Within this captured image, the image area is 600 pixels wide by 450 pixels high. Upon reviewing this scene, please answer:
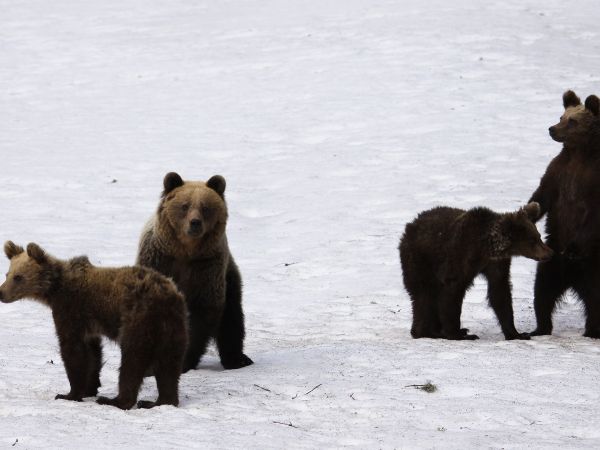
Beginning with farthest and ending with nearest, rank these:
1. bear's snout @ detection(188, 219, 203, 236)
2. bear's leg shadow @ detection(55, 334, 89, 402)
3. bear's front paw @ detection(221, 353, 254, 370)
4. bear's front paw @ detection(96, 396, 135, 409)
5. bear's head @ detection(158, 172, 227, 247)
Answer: bear's front paw @ detection(221, 353, 254, 370)
bear's head @ detection(158, 172, 227, 247)
bear's snout @ detection(188, 219, 203, 236)
bear's leg shadow @ detection(55, 334, 89, 402)
bear's front paw @ detection(96, 396, 135, 409)

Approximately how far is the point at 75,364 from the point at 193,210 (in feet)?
5.38

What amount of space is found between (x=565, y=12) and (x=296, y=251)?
42.8ft

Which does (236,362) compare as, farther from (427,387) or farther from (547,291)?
(547,291)

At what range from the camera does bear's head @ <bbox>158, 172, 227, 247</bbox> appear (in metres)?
8.34

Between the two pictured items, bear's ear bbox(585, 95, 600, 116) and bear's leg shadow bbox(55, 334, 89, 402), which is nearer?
bear's leg shadow bbox(55, 334, 89, 402)

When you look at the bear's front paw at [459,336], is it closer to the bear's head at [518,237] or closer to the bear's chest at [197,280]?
the bear's head at [518,237]

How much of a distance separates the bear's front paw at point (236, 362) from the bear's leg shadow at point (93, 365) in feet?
5.09

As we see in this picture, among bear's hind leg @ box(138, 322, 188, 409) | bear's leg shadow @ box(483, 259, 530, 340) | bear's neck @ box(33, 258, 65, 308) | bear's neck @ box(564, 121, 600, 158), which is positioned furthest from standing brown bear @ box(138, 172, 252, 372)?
bear's neck @ box(564, 121, 600, 158)

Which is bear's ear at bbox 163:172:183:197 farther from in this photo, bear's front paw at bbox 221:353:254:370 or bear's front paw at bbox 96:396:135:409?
bear's front paw at bbox 96:396:135:409

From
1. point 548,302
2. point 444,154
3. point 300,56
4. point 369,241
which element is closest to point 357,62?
point 300,56

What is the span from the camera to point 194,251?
27.9 ft

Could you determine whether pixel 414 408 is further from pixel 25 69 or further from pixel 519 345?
pixel 25 69

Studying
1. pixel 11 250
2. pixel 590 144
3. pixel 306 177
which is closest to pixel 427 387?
pixel 11 250

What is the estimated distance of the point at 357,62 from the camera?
21281mm
